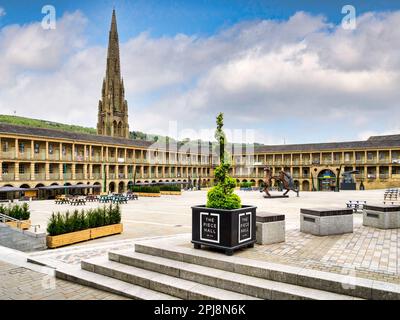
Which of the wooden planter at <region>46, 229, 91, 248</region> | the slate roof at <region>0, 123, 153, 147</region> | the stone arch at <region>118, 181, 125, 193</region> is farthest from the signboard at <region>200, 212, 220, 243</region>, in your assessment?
the stone arch at <region>118, 181, 125, 193</region>

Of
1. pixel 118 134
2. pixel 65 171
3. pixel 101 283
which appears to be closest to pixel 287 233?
pixel 101 283

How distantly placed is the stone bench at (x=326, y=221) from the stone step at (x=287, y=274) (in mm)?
4177

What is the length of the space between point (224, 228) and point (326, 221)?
4479 millimetres

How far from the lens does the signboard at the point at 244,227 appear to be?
24.5 feet

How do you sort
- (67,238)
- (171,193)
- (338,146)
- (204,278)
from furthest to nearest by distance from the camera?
(338,146), (171,193), (67,238), (204,278)

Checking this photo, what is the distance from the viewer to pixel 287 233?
1051 cm

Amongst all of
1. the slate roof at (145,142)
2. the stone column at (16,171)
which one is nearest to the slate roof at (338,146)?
the slate roof at (145,142)

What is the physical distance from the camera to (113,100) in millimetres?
91125

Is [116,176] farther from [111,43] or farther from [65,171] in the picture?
[111,43]

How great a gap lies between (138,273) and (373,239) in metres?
7.18

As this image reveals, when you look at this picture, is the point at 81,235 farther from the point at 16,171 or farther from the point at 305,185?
the point at 305,185

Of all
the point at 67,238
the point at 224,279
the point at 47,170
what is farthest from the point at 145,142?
the point at 224,279

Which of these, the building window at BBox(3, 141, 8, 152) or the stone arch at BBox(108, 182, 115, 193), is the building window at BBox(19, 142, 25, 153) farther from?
the stone arch at BBox(108, 182, 115, 193)
